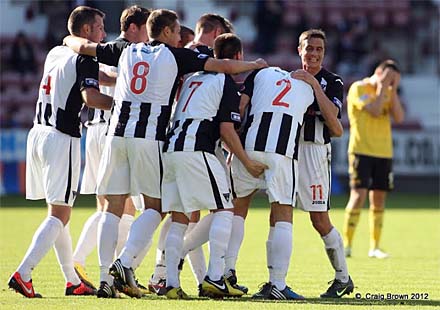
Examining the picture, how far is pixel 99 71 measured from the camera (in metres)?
8.93

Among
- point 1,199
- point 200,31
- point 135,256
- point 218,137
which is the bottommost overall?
point 1,199

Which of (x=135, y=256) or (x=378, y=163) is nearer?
(x=135, y=256)

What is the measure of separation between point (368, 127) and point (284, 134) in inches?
195

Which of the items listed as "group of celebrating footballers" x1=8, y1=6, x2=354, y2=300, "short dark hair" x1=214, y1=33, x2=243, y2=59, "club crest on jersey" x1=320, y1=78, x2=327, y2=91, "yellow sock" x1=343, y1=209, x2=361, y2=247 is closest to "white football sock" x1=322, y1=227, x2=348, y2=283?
"group of celebrating footballers" x1=8, y1=6, x2=354, y2=300

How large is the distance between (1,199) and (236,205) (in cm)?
1487

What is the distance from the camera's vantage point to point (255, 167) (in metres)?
8.29

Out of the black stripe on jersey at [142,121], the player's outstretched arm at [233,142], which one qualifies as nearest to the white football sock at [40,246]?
the black stripe on jersey at [142,121]

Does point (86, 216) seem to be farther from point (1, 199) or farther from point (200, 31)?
point (200, 31)

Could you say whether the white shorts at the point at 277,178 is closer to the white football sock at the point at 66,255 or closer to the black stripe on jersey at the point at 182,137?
the black stripe on jersey at the point at 182,137

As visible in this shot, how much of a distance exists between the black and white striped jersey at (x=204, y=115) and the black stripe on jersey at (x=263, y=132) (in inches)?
8.6

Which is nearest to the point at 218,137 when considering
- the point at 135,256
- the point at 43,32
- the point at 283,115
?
the point at 283,115

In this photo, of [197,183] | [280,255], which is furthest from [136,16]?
[280,255]

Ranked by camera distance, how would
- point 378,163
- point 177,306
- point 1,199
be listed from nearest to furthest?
point 177,306
point 378,163
point 1,199

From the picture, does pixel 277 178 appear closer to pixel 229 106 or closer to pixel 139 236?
pixel 229 106
